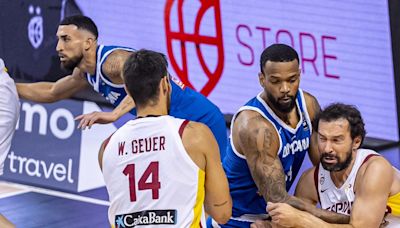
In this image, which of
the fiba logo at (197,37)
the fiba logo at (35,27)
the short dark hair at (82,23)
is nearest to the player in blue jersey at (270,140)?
the short dark hair at (82,23)

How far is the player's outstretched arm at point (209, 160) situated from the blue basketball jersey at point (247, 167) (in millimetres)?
821

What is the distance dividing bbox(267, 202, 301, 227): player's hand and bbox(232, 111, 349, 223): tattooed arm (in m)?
0.09

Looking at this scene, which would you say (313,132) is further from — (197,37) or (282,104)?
(197,37)

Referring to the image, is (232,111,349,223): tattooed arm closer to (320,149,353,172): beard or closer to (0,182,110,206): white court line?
(320,149,353,172): beard

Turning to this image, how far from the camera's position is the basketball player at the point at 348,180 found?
506 centimetres

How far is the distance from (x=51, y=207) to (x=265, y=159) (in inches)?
135

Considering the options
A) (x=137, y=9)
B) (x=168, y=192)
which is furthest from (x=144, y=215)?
(x=137, y=9)

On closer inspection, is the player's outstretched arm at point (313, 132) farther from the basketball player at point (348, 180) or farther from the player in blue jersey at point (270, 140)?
the basketball player at point (348, 180)

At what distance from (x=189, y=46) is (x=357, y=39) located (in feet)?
4.64

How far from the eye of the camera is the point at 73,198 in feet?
27.9

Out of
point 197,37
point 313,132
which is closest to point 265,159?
point 313,132

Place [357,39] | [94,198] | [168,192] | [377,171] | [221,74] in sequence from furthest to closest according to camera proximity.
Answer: [94,198]
[221,74]
[357,39]
[377,171]
[168,192]

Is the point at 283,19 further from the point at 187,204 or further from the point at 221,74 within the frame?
the point at 187,204

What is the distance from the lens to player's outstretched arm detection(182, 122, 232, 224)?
4547mm
